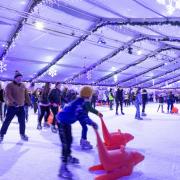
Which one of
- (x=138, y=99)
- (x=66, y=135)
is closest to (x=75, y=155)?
(x=66, y=135)

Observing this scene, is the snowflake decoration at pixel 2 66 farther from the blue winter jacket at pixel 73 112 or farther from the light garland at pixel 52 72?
the blue winter jacket at pixel 73 112

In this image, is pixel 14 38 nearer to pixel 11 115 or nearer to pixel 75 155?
pixel 11 115

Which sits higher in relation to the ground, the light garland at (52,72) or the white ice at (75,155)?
the light garland at (52,72)

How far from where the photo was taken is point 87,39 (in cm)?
1560

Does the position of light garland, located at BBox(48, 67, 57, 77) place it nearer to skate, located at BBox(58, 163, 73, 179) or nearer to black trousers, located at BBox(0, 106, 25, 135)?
black trousers, located at BBox(0, 106, 25, 135)

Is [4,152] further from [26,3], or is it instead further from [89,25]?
[89,25]

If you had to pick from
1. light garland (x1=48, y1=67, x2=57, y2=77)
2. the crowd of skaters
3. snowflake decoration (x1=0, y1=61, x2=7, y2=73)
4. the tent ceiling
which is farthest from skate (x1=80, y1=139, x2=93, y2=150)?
light garland (x1=48, y1=67, x2=57, y2=77)

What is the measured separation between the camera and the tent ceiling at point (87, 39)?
34.3ft

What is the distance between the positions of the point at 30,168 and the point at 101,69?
20.4m

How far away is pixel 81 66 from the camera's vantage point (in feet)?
72.7

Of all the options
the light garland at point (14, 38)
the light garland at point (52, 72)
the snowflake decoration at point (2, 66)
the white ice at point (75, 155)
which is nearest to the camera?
the white ice at point (75, 155)

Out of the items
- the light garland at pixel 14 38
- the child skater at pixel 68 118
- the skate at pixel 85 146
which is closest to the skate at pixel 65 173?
the child skater at pixel 68 118

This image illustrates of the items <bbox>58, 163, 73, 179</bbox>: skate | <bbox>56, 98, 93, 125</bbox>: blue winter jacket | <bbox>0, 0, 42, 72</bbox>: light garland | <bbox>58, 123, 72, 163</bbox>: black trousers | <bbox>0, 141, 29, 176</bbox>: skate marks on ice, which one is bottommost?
<bbox>0, 141, 29, 176</bbox>: skate marks on ice

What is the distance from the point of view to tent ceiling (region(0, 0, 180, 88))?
1047 centimetres
